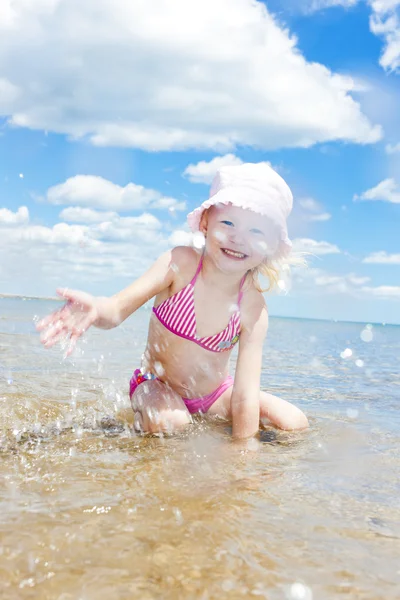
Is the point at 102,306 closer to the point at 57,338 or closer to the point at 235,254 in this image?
the point at 57,338

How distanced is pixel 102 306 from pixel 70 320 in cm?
32

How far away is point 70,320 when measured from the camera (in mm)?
3170

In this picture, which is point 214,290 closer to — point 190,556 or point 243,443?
point 243,443

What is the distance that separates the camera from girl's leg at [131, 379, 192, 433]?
3.92m

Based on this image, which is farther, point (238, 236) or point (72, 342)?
point (238, 236)

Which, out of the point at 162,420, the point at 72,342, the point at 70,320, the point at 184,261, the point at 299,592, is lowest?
the point at 299,592

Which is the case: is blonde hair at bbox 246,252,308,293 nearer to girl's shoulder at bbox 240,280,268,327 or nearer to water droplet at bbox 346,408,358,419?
girl's shoulder at bbox 240,280,268,327

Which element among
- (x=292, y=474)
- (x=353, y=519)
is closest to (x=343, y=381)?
(x=292, y=474)

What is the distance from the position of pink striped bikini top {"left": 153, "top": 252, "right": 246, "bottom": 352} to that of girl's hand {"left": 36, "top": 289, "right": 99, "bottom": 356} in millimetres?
987

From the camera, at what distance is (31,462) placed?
2.93 metres

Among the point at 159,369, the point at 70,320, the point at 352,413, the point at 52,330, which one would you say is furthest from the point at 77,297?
the point at 352,413

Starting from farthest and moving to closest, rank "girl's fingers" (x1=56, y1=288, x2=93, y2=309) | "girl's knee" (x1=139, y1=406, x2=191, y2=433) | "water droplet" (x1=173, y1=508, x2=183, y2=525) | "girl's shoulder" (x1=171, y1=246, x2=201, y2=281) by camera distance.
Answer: "girl's shoulder" (x1=171, y1=246, x2=201, y2=281) < "girl's knee" (x1=139, y1=406, x2=191, y2=433) < "girl's fingers" (x1=56, y1=288, x2=93, y2=309) < "water droplet" (x1=173, y1=508, x2=183, y2=525)

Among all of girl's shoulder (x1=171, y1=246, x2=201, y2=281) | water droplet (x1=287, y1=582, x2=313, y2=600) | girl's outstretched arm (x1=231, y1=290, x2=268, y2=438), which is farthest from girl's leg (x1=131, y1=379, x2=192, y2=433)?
water droplet (x1=287, y1=582, x2=313, y2=600)

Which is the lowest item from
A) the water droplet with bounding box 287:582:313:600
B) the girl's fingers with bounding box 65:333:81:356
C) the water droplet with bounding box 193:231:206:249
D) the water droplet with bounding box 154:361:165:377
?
the water droplet with bounding box 287:582:313:600
